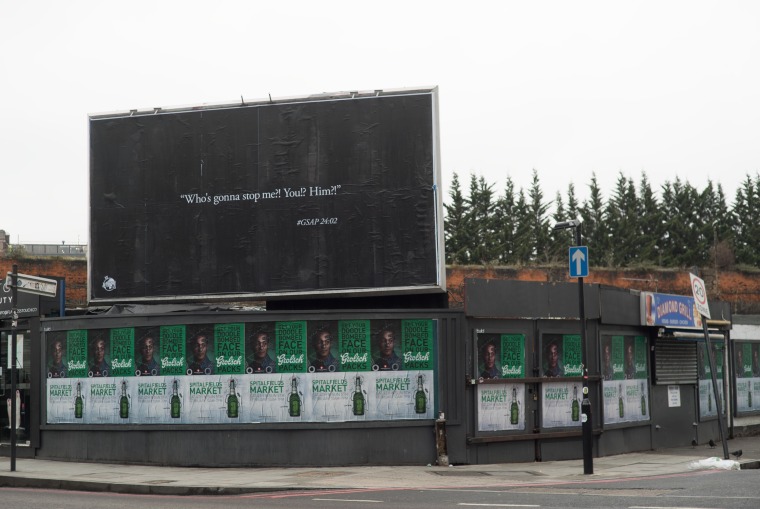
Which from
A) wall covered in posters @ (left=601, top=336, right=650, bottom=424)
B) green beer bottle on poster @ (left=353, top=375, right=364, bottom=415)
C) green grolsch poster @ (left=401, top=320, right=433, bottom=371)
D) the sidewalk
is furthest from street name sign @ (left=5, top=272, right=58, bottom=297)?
wall covered in posters @ (left=601, top=336, right=650, bottom=424)

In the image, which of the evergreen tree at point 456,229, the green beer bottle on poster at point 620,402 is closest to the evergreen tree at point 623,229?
the evergreen tree at point 456,229

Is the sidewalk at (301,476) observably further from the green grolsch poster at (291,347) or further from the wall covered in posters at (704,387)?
the wall covered in posters at (704,387)

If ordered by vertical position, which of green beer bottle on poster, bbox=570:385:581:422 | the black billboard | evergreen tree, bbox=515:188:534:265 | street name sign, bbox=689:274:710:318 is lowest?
green beer bottle on poster, bbox=570:385:581:422

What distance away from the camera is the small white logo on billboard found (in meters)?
24.6

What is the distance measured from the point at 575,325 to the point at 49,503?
522 inches

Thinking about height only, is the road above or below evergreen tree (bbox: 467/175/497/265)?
below

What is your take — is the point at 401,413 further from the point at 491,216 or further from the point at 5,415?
the point at 491,216

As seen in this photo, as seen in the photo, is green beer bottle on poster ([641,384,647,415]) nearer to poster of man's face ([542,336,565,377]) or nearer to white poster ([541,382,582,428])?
white poster ([541,382,582,428])

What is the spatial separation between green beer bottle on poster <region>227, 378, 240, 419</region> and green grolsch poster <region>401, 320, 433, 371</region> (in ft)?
12.8

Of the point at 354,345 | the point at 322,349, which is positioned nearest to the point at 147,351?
the point at 322,349

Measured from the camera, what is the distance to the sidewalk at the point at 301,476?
1773 centimetres

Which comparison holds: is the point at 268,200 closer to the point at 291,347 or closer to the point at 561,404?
the point at 291,347

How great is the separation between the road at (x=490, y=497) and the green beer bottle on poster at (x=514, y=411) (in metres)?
4.34

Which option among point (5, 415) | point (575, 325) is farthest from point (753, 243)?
point (5, 415)
